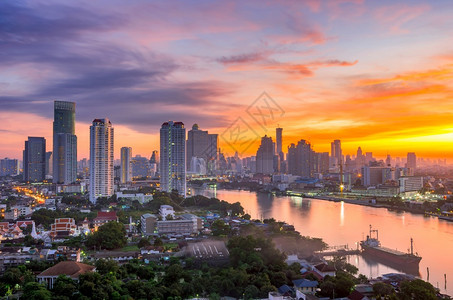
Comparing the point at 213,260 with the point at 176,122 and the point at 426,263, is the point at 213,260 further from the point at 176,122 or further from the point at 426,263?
the point at 176,122

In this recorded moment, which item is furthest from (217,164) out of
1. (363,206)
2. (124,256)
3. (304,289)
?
(304,289)


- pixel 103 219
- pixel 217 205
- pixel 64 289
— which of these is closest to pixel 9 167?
pixel 217 205

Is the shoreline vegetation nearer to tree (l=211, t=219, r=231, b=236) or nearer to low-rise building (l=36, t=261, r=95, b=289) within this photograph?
low-rise building (l=36, t=261, r=95, b=289)

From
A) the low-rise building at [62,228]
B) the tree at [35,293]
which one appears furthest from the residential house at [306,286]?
the low-rise building at [62,228]

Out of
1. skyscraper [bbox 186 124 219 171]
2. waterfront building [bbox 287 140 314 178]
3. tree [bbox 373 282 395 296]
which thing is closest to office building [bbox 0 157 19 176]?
skyscraper [bbox 186 124 219 171]

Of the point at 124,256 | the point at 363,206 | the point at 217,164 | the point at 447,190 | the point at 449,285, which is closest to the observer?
the point at 449,285

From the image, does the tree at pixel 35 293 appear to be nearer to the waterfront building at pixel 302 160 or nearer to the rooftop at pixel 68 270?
the rooftop at pixel 68 270
